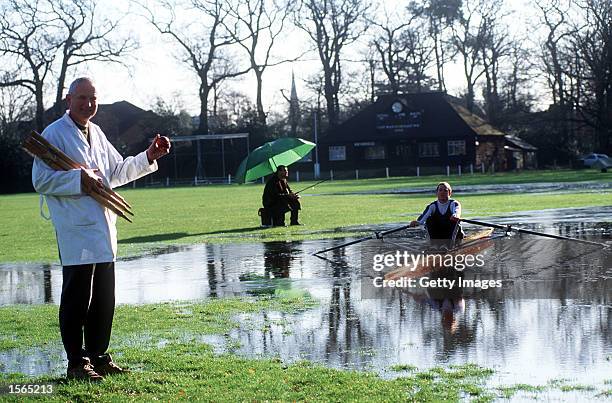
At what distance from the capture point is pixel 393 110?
9262cm

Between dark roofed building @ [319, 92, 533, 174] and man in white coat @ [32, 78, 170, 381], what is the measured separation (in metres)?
82.7

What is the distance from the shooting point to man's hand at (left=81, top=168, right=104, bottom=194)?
7645 millimetres

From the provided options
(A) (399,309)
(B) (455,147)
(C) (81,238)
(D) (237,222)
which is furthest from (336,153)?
(C) (81,238)

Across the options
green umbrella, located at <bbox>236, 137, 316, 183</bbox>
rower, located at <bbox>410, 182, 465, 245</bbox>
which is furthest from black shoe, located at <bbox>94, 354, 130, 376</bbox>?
green umbrella, located at <bbox>236, 137, 316, 183</bbox>

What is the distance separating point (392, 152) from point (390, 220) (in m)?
68.1

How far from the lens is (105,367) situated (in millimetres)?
7898

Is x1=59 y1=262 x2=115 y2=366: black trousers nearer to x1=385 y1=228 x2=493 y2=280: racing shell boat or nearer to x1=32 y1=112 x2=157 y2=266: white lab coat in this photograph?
x1=32 y1=112 x2=157 y2=266: white lab coat

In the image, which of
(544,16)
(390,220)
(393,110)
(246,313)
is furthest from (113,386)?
(393,110)

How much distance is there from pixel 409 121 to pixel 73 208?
86087mm

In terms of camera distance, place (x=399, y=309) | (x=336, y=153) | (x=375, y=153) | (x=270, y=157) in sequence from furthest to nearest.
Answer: (x=336, y=153), (x=375, y=153), (x=270, y=157), (x=399, y=309)

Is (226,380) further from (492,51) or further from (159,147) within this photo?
(492,51)

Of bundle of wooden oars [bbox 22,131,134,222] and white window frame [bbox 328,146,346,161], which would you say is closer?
bundle of wooden oars [bbox 22,131,134,222]

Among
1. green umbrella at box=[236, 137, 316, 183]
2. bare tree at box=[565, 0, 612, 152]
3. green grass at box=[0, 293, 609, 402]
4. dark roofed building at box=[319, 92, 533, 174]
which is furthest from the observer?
dark roofed building at box=[319, 92, 533, 174]

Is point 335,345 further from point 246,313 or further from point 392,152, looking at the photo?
point 392,152
